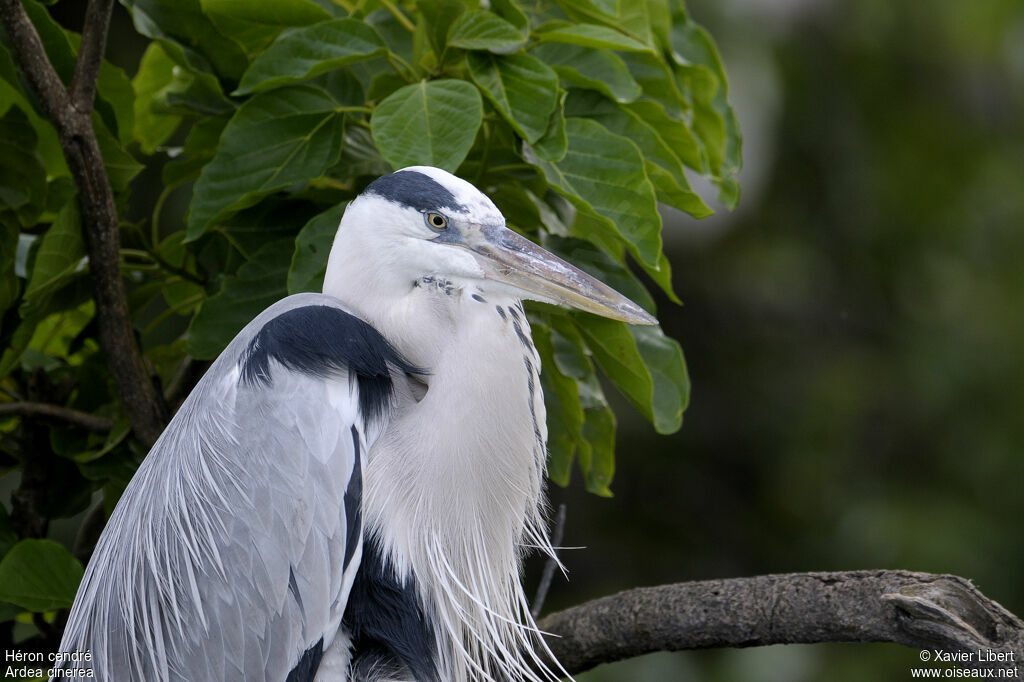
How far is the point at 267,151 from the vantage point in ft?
5.61

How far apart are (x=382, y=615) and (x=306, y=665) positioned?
0.14m

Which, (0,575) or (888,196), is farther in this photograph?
(888,196)

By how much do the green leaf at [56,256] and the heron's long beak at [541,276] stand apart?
2.14ft

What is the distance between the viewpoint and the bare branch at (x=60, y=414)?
1855 mm

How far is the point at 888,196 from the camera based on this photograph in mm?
5148

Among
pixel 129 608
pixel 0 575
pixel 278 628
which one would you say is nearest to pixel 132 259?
pixel 0 575

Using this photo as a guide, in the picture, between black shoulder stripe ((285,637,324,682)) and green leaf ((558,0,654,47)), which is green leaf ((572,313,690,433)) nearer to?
green leaf ((558,0,654,47))

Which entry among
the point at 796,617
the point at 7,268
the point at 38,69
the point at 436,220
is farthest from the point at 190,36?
the point at 796,617

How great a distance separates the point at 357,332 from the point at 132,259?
2.48ft

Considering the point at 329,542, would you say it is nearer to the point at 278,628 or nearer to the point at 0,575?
the point at 278,628

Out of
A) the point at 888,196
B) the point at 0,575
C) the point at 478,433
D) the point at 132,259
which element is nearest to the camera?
the point at 478,433

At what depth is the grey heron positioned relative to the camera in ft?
4.87

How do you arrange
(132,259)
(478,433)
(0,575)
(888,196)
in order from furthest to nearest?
1. (888,196)
2. (132,259)
3. (0,575)
4. (478,433)

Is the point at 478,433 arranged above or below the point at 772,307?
above
